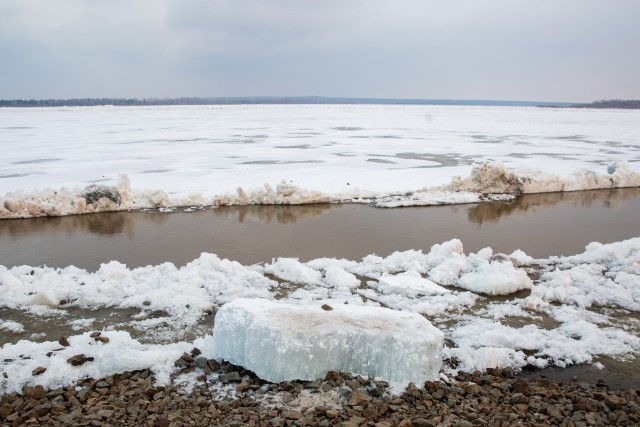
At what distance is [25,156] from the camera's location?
17.4 m

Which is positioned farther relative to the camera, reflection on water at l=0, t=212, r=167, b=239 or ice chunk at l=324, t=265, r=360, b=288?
reflection on water at l=0, t=212, r=167, b=239

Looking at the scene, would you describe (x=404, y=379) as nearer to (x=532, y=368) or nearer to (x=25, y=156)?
(x=532, y=368)

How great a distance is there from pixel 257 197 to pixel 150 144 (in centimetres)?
1245

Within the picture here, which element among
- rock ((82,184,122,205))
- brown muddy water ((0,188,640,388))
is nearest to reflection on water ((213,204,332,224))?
brown muddy water ((0,188,640,388))

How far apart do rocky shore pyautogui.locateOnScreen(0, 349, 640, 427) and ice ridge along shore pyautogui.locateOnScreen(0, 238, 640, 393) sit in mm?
233

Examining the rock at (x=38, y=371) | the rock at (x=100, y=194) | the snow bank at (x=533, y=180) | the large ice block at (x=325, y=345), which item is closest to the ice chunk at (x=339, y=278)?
the large ice block at (x=325, y=345)

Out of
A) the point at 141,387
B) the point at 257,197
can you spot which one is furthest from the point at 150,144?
the point at 141,387

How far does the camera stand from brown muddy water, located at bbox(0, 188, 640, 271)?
25.2 feet

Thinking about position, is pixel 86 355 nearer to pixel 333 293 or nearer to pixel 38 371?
pixel 38 371

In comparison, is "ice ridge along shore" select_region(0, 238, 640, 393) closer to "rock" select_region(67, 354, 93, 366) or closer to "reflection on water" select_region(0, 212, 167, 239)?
"rock" select_region(67, 354, 93, 366)

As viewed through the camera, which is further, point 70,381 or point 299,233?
point 299,233

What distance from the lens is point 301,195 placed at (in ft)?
36.4

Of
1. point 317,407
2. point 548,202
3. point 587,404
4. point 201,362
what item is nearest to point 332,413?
point 317,407

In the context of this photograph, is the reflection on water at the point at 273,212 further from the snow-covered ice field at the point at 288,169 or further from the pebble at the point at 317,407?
the pebble at the point at 317,407
